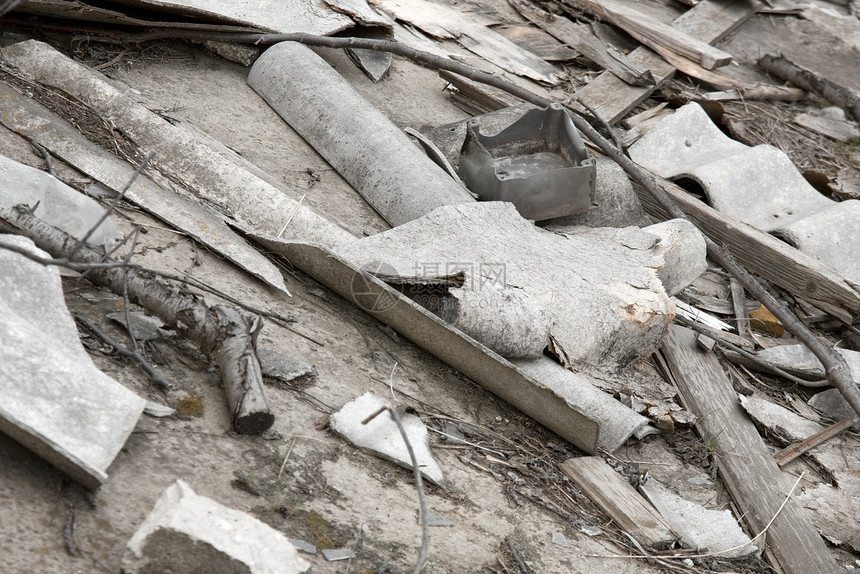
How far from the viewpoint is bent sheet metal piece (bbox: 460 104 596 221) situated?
4.35m

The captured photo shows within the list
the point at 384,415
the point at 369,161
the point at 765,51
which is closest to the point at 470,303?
the point at 384,415

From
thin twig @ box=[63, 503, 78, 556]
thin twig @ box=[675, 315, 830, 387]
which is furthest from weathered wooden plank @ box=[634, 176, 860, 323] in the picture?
thin twig @ box=[63, 503, 78, 556]

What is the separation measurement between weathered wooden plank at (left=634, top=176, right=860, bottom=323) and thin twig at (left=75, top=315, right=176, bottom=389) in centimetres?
374

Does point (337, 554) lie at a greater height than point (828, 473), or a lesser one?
greater

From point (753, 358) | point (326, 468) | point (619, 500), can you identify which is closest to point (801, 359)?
point (753, 358)

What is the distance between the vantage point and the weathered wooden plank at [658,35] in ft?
23.2

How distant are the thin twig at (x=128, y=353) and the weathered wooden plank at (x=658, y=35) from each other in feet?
20.3

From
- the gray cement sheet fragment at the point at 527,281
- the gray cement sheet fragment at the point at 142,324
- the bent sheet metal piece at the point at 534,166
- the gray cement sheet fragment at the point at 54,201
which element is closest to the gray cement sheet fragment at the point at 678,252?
the gray cement sheet fragment at the point at 527,281

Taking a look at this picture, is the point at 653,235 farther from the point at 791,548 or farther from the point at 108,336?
the point at 108,336

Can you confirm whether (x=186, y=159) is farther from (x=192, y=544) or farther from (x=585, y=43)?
(x=585, y=43)

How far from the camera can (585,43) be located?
23.4 feet

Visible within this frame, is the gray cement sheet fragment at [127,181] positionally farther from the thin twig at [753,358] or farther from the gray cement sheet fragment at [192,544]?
the thin twig at [753,358]

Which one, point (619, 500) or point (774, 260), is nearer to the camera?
point (619, 500)

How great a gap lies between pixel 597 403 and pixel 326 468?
4.61 ft
